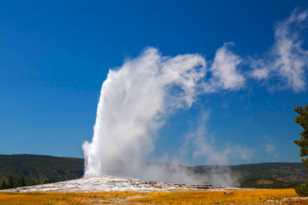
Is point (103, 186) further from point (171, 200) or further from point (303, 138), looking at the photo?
point (303, 138)

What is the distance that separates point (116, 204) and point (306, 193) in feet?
80.9

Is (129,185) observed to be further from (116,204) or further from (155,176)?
(155,176)

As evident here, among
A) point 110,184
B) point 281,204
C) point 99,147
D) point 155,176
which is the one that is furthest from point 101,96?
point 281,204

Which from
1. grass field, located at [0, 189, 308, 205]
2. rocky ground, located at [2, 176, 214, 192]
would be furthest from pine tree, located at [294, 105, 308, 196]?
rocky ground, located at [2, 176, 214, 192]

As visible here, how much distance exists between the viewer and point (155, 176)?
196 meters

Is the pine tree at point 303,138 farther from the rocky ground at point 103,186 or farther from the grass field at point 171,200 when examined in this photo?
the rocky ground at point 103,186

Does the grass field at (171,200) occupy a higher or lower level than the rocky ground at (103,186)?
lower

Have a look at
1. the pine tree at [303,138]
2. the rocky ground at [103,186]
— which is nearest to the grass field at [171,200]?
the pine tree at [303,138]

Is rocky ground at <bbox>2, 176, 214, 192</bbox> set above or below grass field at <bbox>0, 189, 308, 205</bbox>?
above

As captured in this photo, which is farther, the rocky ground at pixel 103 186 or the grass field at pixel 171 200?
the rocky ground at pixel 103 186

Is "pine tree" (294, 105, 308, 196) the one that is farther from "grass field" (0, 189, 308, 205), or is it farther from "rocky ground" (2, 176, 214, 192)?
"rocky ground" (2, 176, 214, 192)

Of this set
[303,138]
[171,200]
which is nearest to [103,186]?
[171,200]

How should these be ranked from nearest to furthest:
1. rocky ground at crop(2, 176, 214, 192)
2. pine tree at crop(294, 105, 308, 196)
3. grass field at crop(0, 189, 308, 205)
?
pine tree at crop(294, 105, 308, 196)
grass field at crop(0, 189, 308, 205)
rocky ground at crop(2, 176, 214, 192)

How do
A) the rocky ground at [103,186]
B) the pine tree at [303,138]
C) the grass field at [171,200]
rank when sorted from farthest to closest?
the rocky ground at [103,186] < the grass field at [171,200] < the pine tree at [303,138]
